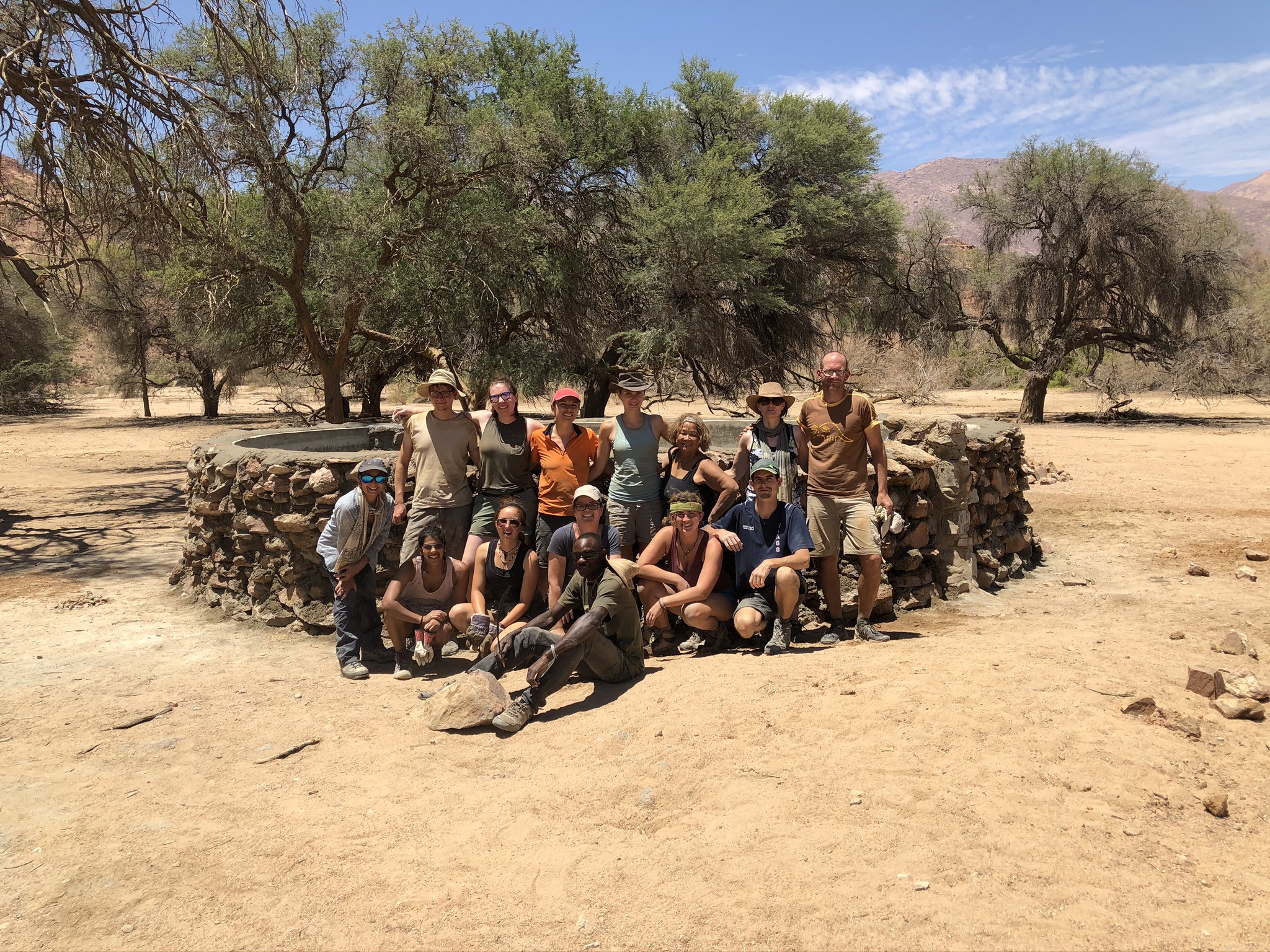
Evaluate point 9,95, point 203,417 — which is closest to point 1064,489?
point 9,95

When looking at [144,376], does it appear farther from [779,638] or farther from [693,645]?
[779,638]

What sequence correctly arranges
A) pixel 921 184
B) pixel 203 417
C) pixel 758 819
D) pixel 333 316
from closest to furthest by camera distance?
pixel 758 819 < pixel 333 316 < pixel 203 417 < pixel 921 184

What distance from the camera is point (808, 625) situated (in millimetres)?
6023

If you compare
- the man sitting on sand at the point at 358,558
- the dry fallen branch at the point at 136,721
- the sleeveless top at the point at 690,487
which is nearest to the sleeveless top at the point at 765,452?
the sleeveless top at the point at 690,487

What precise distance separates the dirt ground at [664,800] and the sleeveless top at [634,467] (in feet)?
3.36

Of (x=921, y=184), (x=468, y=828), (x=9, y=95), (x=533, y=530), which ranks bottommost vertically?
(x=468, y=828)

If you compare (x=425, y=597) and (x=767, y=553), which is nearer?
(x=767, y=553)

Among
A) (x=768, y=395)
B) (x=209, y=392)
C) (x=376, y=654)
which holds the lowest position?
(x=376, y=654)

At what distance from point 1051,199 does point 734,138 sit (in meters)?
9.05

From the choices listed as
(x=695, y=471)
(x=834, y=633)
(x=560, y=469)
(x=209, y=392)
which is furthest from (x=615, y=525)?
(x=209, y=392)

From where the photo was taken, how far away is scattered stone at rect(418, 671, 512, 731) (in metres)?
4.66

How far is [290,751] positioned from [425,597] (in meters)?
1.36

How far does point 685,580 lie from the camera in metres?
5.42

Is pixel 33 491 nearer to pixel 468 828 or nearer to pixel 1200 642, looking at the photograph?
pixel 468 828
